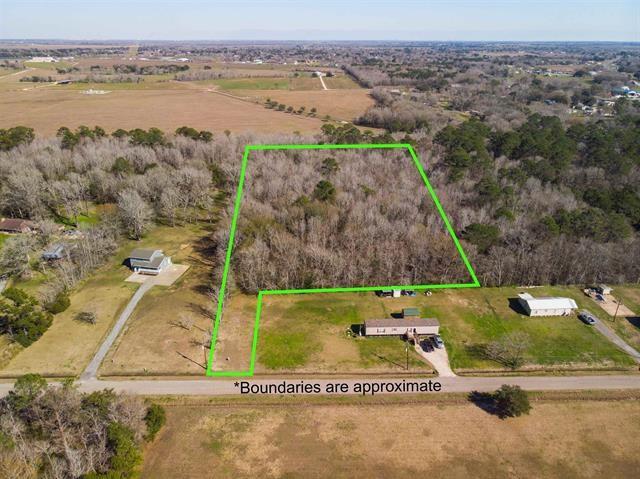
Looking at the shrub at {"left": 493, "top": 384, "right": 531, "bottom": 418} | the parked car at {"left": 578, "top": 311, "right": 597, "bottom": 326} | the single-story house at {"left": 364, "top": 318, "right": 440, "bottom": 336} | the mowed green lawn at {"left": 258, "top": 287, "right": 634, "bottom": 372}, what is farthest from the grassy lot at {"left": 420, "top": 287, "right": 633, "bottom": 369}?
the shrub at {"left": 493, "top": 384, "right": 531, "bottom": 418}

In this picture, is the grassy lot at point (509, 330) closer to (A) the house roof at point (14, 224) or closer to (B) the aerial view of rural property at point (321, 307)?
(B) the aerial view of rural property at point (321, 307)

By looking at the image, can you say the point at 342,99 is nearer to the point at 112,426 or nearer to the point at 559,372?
the point at 559,372

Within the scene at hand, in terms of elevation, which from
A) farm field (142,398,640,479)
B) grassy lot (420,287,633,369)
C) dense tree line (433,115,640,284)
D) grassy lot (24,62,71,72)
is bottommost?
farm field (142,398,640,479)

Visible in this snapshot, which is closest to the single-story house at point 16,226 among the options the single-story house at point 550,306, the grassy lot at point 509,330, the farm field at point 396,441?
the farm field at point 396,441

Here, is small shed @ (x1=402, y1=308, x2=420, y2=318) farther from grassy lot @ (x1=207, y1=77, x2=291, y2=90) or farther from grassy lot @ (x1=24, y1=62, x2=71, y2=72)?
grassy lot @ (x1=24, y1=62, x2=71, y2=72)

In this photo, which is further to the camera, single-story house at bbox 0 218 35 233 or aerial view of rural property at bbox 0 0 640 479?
single-story house at bbox 0 218 35 233

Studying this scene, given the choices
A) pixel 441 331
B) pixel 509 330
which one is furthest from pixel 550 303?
pixel 441 331

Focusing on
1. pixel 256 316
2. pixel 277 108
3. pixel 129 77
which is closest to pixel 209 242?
pixel 256 316
